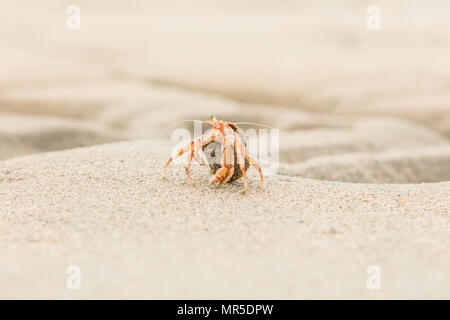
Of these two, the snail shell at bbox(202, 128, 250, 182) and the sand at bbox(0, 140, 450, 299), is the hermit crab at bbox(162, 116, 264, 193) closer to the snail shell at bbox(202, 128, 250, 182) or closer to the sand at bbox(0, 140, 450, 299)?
the snail shell at bbox(202, 128, 250, 182)

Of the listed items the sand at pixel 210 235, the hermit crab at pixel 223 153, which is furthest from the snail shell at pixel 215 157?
the sand at pixel 210 235

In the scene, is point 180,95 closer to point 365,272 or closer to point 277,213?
point 277,213

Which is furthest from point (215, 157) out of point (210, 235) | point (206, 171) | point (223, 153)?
point (210, 235)

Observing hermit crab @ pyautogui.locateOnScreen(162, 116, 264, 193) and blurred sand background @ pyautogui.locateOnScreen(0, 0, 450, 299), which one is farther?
hermit crab @ pyautogui.locateOnScreen(162, 116, 264, 193)

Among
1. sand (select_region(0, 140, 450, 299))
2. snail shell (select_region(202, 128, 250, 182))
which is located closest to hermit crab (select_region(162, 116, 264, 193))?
snail shell (select_region(202, 128, 250, 182))

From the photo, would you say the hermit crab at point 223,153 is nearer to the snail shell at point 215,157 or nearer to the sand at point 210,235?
the snail shell at point 215,157

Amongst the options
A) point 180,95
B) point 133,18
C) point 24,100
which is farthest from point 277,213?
point 133,18
